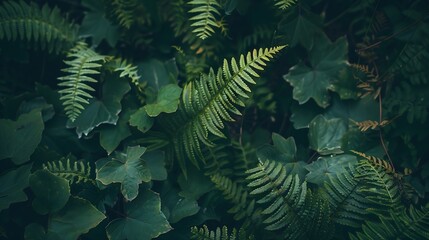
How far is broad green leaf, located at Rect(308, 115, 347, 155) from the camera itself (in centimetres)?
208

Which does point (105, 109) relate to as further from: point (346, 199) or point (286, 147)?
point (346, 199)

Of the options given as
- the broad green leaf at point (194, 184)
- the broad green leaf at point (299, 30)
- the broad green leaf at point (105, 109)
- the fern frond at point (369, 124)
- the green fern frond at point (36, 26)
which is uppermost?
the broad green leaf at point (299, 30)

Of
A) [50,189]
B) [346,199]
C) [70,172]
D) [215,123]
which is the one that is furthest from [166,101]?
[346,199]

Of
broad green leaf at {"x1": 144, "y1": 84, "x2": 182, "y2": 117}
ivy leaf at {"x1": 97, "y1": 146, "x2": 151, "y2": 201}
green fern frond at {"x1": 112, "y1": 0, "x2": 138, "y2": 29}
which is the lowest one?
ivy leaf at {"x1": 97, "y1": 146, "x2": 151, "y2": 201}

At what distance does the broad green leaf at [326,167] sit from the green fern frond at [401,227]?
29cm

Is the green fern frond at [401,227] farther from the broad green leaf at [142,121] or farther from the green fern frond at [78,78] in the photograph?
the green fern frond at [78,78]

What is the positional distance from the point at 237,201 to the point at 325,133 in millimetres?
574

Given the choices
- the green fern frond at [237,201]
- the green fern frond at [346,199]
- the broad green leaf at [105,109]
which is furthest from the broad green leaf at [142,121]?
the green fern frond at [346,199]

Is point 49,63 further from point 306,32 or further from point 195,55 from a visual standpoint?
point 306,32

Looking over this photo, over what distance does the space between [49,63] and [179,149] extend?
1041mm

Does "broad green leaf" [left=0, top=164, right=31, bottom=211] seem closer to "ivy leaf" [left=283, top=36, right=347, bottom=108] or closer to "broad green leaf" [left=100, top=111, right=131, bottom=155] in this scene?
"broad green leaf" [left=100, top=111, right=131, bottom=155]

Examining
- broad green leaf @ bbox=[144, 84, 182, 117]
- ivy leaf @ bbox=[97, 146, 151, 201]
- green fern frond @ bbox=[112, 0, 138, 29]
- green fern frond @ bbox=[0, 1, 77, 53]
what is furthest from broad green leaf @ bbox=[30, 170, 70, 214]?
green fern frond @ bbox=[112, 0, 138, 29]

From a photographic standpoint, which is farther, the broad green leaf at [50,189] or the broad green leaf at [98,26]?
the broad green leaf at [98,26]

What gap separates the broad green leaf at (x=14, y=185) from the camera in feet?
5.96
